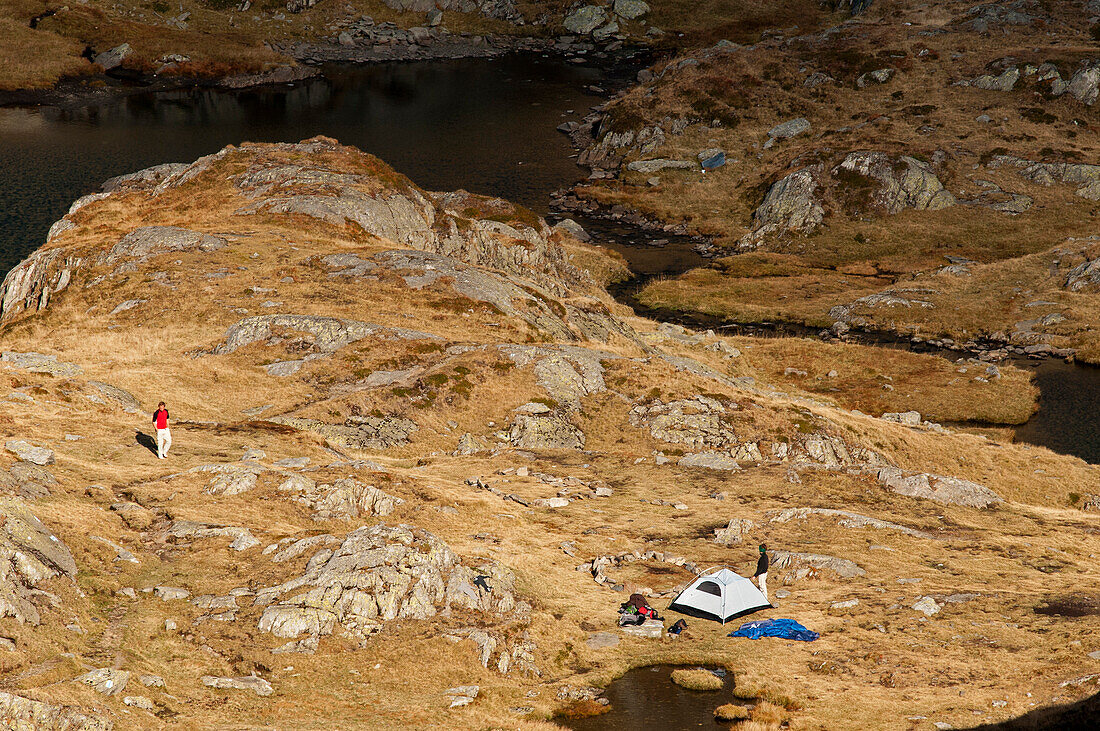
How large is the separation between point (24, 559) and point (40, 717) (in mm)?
7114

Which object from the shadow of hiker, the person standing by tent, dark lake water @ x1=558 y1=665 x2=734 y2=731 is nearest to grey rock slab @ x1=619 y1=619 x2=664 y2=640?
dark lake water @ x1=558 y1=665 x2=734 y2=731

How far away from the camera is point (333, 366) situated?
57625mm

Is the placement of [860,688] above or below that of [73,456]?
below

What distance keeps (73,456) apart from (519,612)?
2081cm

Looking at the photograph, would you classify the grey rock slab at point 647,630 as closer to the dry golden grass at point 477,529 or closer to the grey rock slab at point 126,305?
the dry golden grass at point 477,529

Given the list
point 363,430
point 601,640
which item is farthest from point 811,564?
point 363,430

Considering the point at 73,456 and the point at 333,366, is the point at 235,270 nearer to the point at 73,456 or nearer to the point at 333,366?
the point at 333,366

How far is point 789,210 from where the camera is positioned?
125188 mm

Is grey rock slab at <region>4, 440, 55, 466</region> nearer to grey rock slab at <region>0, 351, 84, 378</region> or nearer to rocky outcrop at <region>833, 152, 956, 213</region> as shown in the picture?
grey rock slab at <region>0, 351, 84, 378</region>

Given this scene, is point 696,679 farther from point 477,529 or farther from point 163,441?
point 163,441

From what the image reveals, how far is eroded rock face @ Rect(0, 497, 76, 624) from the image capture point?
88.3 feet

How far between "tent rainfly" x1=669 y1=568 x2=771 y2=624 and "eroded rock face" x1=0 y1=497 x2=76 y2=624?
22433mm

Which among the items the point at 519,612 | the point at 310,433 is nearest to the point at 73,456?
the point at 310,433

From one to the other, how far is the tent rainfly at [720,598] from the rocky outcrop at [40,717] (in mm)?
21299
